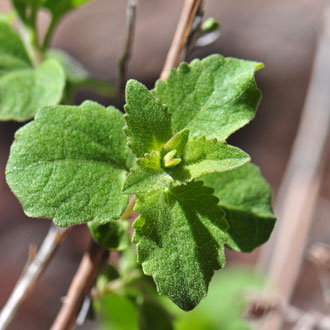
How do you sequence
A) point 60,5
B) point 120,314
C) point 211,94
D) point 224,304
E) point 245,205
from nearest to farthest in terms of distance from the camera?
point 211,94, point 245,205, point 60,5, point 120,314, point 224,304

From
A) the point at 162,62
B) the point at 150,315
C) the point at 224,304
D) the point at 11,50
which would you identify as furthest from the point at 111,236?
the point at 162,62

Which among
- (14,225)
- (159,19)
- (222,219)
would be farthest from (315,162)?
(159,19)

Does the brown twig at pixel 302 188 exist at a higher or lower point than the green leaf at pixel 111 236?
lower

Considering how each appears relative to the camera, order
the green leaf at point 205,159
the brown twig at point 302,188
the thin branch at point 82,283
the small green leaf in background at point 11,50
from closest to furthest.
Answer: the green leaf at point 205,159 → the thin branch at point 82,283 → the small green leaf in background at point 11,50 → the brown twig at point 302,188

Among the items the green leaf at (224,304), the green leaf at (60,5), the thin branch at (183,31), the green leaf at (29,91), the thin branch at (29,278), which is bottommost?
the green leaf at (224,304)

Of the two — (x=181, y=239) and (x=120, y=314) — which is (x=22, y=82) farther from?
(x=120, y=314)

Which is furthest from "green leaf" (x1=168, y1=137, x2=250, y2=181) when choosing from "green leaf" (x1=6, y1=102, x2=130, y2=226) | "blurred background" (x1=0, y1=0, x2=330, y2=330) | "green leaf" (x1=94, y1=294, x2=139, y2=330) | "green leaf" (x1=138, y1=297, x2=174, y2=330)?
"blurred background" (x1=0, y1=0, x2=330, y2=330)

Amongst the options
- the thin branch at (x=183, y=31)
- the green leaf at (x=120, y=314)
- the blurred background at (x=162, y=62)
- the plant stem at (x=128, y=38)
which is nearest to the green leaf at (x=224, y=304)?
the green leaf at (x=120, y=314)

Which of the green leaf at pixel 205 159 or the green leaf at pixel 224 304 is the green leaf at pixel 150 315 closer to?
the green leaf at pixel 205 159
